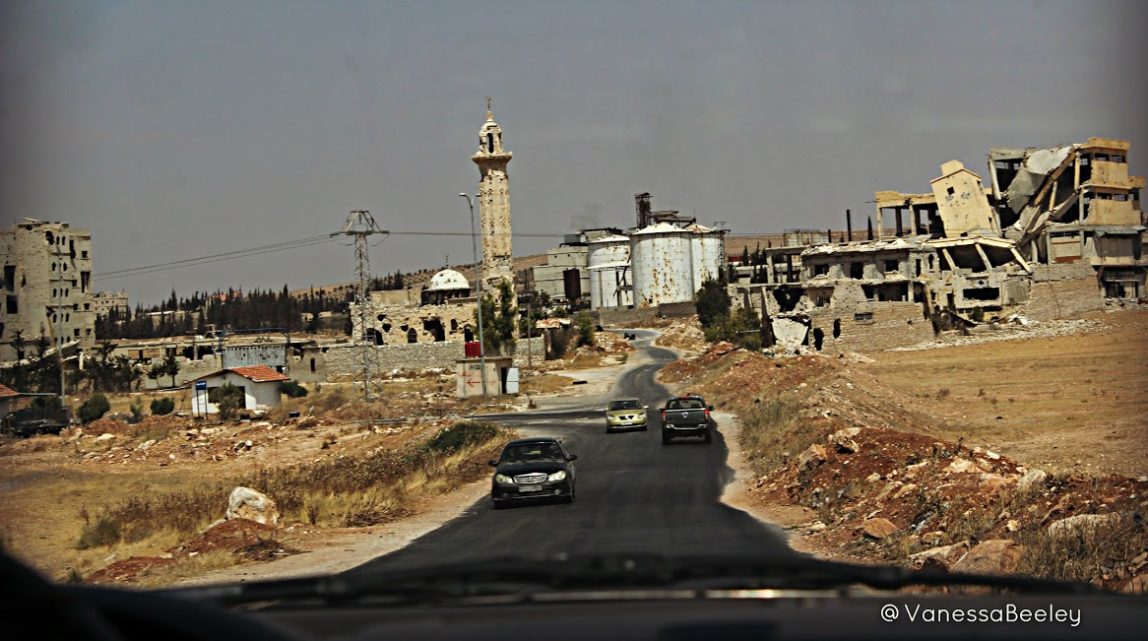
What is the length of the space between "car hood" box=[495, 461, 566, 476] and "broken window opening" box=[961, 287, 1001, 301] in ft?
201

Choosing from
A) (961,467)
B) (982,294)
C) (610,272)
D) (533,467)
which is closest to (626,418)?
(533,467)

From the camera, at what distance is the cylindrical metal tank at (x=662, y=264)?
126 meters

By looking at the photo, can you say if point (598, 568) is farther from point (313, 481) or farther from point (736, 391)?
point (736, 391)

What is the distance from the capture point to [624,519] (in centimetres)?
2191

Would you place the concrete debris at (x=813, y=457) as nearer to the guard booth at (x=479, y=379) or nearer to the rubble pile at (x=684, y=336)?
the guard booth at (x=479, y=379)

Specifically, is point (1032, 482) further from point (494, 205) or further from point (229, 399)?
point (494, 205)

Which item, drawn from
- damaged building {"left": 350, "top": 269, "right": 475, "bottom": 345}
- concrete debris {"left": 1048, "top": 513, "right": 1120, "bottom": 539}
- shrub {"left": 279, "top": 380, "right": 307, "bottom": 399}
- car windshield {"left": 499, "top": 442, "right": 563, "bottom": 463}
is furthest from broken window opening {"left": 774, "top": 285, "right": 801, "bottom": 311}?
concrete debris {"left": 1048, "top": 513, "right": 1120, "bottom": 539}

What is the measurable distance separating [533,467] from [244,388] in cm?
4794

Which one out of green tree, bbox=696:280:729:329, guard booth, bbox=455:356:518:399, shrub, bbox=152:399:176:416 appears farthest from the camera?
green tree, bbox=696:280:729:329

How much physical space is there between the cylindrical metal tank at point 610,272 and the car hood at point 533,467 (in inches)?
4190

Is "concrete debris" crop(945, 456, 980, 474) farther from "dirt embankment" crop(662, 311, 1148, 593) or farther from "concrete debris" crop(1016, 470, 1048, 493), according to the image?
"concrete debris" crop(1016, 470, 1048, 493)

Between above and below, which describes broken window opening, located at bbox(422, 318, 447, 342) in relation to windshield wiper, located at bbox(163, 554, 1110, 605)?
above

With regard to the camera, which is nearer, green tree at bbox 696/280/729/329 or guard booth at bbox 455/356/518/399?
guard booth at bbox 455/356/518/399

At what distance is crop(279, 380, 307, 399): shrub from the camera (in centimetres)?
7731
